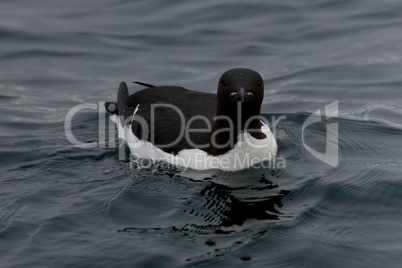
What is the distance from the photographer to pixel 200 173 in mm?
8211

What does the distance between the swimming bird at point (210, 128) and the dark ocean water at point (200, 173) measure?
0.55 feet

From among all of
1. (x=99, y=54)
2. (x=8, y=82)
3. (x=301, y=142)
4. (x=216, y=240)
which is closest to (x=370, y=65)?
(x=301, y=142)

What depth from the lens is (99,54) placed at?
13.1m

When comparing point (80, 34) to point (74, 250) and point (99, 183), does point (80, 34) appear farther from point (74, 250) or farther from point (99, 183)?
point (74, 250)

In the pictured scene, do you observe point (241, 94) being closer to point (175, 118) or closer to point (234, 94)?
point (234, 94)

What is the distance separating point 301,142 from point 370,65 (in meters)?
3.22

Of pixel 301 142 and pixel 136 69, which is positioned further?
pixel 136 69
